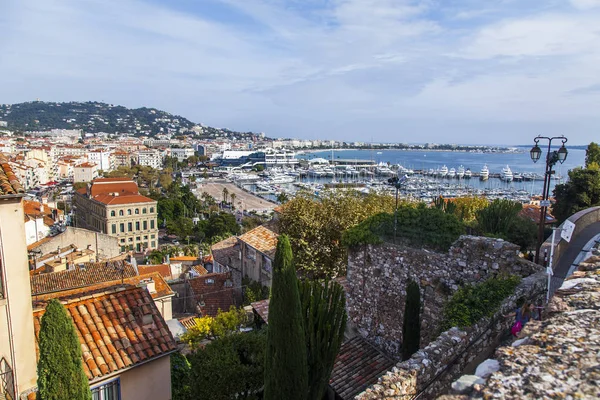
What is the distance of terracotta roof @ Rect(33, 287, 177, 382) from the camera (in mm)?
6927

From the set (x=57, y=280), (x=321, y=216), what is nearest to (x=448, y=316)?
(x=321, y=216)

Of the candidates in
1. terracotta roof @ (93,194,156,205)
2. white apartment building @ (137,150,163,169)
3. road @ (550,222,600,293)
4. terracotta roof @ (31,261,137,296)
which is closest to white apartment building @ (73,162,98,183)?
terracotta roof @ (93,194,156,205)

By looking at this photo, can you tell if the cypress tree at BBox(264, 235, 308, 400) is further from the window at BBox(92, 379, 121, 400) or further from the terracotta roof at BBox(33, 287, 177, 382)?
the window at BBox(92, 379, 121, 400)

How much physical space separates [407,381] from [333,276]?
33.3 ft

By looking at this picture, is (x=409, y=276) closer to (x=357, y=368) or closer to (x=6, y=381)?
(x=357, y=368)

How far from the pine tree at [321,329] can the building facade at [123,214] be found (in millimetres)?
47188

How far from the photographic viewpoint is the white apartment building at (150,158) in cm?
15062

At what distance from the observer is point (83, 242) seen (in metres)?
30.2

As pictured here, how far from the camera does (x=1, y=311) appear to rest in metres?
6.29

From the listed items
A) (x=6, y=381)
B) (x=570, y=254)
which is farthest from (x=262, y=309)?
(x=570, y=254)

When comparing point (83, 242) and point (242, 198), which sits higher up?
point (83, 242)

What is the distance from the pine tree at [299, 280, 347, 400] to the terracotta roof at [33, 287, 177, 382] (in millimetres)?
2749

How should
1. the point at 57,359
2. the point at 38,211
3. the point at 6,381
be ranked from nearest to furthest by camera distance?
the point at 57,359 → the point at 6,381 → the point at 38,211

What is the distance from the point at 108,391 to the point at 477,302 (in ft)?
21.7
